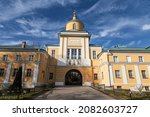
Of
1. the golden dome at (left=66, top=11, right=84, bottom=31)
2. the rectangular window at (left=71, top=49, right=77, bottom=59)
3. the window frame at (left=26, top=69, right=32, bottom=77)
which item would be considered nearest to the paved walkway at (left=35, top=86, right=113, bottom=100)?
the window frame at (left=26, top=69, right=32, bottom=77)

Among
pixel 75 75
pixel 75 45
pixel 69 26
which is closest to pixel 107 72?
pixel 75 45

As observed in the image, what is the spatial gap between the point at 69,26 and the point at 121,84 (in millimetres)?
20015

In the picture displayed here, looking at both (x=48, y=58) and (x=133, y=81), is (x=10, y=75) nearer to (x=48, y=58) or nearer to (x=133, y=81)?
(x=48, y=58)

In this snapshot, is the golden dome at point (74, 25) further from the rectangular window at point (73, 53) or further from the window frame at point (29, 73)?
the window frame at point (29, 73)

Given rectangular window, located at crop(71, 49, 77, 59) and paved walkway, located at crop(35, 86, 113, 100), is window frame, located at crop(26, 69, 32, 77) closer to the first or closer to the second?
rectangular window, located at crop(71, 49, 77, 59)

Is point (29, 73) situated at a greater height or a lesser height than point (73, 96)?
greater

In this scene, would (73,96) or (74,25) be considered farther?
(74,25)

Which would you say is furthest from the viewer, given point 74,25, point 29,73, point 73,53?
point 74,25

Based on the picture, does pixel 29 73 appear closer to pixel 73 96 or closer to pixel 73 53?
pixel 73 53

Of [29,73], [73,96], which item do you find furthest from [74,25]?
[73,96]

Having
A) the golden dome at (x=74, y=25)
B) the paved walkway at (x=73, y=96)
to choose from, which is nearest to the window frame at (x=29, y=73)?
the paved walkway at (x=73, y=96)

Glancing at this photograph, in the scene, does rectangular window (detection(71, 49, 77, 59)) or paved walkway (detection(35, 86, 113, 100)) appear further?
rectangular window (detection(71, 49, 77, 59))

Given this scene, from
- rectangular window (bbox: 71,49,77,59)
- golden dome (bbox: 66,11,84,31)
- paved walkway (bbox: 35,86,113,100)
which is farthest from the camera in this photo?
golden dome (bbox: 66,11,84,31)

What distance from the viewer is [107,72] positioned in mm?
22547
